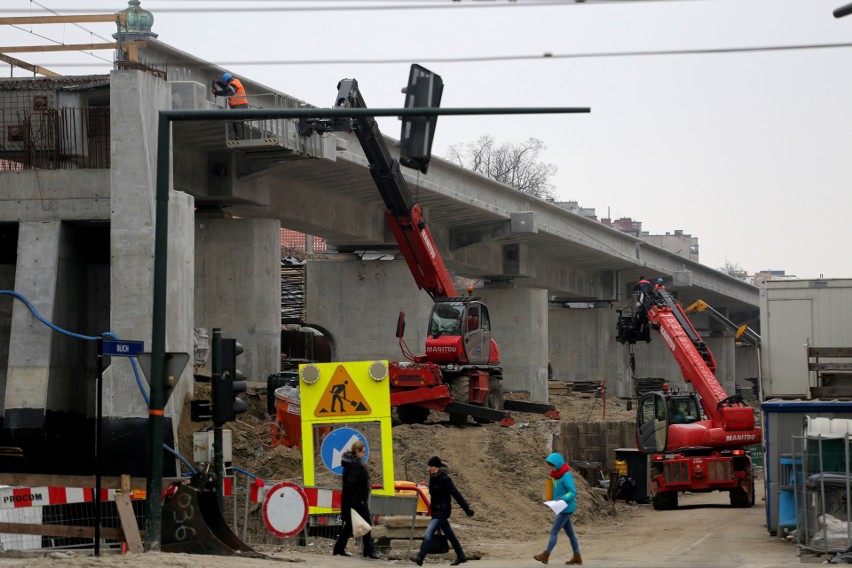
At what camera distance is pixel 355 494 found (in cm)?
1705

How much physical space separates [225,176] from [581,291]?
31850mm

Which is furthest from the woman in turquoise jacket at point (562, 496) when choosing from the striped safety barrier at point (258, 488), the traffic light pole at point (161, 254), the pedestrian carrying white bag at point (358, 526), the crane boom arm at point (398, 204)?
the crane boom arm at point (398, 204)

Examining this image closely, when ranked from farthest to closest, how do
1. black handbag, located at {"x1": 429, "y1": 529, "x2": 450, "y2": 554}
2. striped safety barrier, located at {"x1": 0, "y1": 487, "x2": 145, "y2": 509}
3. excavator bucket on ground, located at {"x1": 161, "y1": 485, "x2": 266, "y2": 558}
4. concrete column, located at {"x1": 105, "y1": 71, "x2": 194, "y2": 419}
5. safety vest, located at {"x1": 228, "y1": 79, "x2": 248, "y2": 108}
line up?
1. safety vest, located at {"x1": 228, "y1": 79, "x2": 248, "y2": 108}
2. concrete column, located at {"x1": 105, "y1": 71, "x2": 194, "y2": 419}
3. black handbag, located at {"x1": 429, "y1": 529, "x2": 450, "y2": 554}
4. striped safety barrier, located at {"x1": 0, "y1": 487, "x2": 145, "y2": 509}
5. excavator bucket on ground, located at {"x1": 161, "y1": 485, "x2": 266, "y2": 558}

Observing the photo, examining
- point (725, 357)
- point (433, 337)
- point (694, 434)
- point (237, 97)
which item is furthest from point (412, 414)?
point (725, 357)

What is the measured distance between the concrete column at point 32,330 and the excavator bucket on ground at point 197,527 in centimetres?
1024

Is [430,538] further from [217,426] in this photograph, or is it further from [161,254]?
[161,254]

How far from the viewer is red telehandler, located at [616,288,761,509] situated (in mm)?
27250

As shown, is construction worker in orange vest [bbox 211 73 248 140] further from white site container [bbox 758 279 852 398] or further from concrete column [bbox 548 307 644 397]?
concrete column [bbox 548 307 644 397]

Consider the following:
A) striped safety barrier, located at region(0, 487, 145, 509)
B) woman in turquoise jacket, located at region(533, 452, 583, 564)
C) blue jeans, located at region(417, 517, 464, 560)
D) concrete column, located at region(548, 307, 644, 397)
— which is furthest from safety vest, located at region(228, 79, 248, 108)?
concrete column, located at region(548, 307, 644, 397)

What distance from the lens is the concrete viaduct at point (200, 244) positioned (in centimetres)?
2502

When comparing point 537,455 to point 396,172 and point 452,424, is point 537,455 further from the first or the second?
point 396,172

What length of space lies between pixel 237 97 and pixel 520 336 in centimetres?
2693

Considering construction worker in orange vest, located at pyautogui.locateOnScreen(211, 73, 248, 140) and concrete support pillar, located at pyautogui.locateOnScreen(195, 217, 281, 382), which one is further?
concrete support pillar, located at pyautogui.locateOnScreen(195, 217, 281, 382)

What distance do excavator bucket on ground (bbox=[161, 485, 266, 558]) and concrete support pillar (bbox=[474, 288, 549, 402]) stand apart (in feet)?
117
